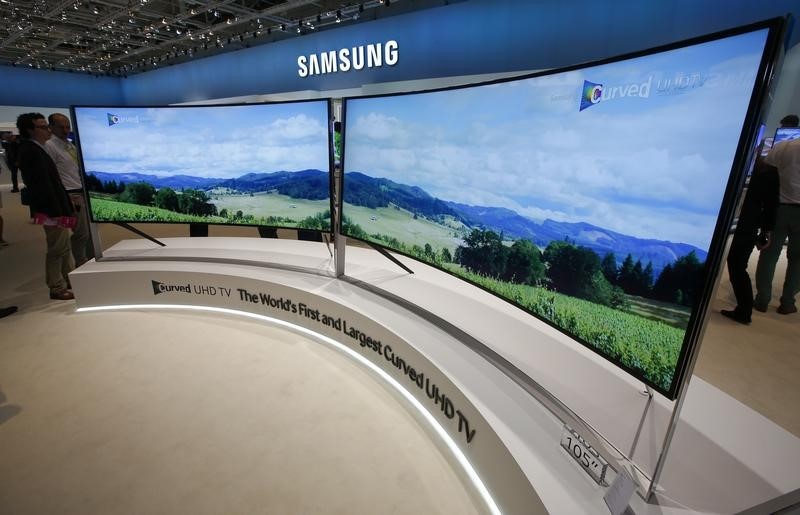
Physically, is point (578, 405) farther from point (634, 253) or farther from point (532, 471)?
point (634, 253)

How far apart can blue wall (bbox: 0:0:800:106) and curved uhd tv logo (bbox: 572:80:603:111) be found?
14.2ft

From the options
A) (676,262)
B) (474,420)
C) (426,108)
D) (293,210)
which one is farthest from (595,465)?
(293,210)

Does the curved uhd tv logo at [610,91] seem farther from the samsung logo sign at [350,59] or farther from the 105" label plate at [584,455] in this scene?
the samsung logo sign at [350,59]

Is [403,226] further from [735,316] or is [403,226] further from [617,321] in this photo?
[735,316]

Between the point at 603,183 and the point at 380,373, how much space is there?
157 centimetres

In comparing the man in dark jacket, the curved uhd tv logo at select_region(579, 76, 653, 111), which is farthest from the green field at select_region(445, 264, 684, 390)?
the man in dark jacket

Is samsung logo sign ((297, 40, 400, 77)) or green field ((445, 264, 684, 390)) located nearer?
green field ((445, 264, 684, 390))

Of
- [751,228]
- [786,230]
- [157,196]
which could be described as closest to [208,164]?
[157,196]

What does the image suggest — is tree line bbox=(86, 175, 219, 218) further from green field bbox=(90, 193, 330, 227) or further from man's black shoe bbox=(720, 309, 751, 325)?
man's black shoe bbox=(720, 309, 751, 325)

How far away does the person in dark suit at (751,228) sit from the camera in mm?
2721

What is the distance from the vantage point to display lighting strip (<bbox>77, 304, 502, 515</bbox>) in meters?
1.41

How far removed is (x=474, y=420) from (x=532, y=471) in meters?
0.31

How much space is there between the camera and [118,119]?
2756mm

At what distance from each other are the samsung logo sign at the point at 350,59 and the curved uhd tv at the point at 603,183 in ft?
19.5
